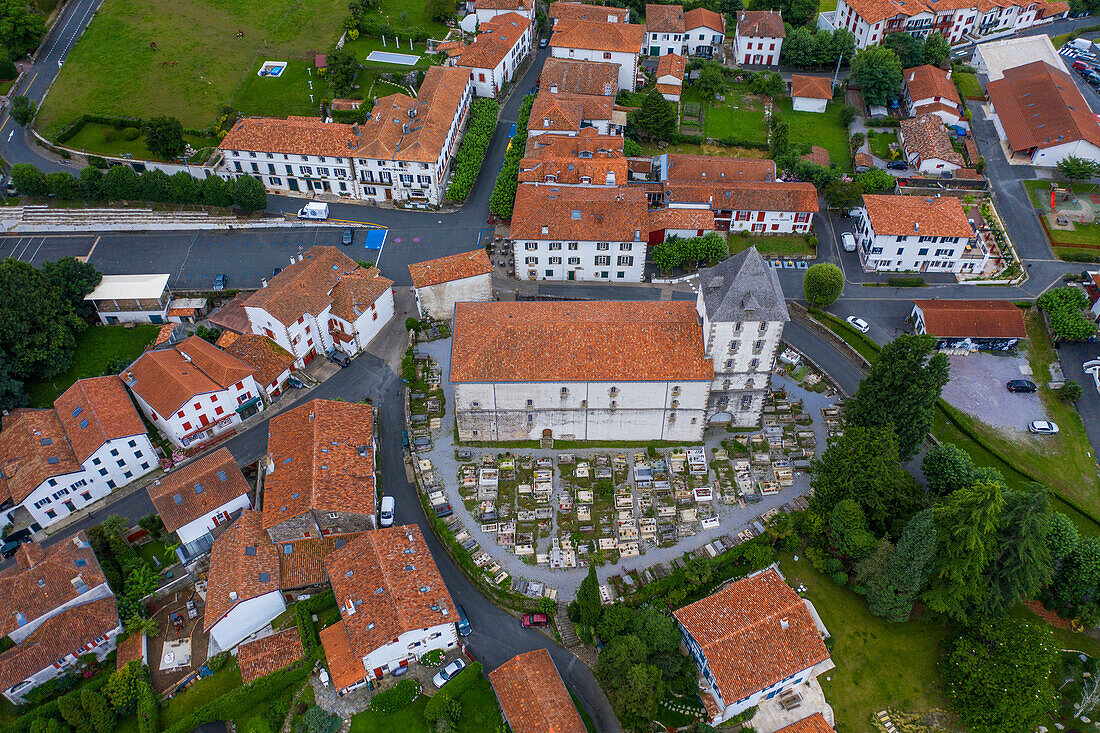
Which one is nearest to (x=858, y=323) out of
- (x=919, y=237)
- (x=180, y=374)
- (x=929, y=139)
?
(x=919, y=237)

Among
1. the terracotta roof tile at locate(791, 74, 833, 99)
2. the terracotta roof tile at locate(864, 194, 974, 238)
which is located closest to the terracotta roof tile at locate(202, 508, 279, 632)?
the terracotta roof tile at locate(864, 194, 974, 238)

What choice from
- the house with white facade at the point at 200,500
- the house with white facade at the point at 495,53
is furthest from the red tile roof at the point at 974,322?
the house with white facade at the point at 495,53

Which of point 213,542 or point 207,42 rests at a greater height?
point 207,42

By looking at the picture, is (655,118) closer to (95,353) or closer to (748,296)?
(748,296)

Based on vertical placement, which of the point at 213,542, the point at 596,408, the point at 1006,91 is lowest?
the point at 213,542

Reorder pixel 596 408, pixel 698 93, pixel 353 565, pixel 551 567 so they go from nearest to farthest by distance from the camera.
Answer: pixel 353 565
pixel 551 567
pixel 596 408
pixel 698 93

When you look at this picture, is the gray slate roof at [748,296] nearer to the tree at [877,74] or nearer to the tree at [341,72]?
the tree at [877,74]

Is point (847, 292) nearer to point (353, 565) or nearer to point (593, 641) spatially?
point (593, 641)

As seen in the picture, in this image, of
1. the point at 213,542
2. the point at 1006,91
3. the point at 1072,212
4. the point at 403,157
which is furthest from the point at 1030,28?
the point at 213,542
